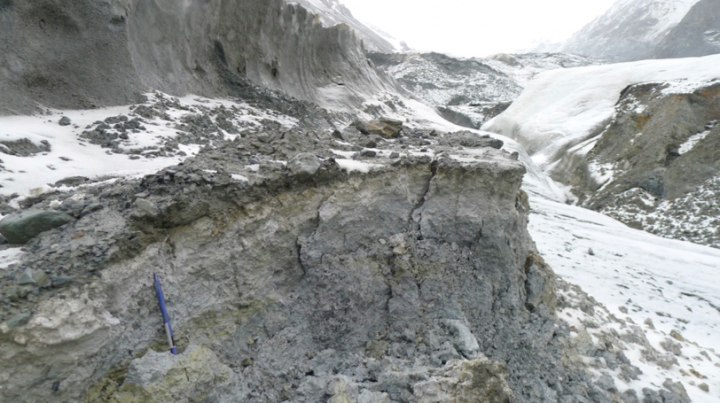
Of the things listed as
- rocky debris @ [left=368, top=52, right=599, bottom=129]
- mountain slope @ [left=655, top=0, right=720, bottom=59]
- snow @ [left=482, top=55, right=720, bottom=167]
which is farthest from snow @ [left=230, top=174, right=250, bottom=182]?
mountain slope @ [left=655, top=0, right=720, bottom=59]

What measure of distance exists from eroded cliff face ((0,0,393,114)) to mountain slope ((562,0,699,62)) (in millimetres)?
71725

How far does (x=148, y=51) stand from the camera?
324 inches

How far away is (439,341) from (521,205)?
7.50 feet

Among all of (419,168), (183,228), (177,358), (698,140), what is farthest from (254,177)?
(698,140)

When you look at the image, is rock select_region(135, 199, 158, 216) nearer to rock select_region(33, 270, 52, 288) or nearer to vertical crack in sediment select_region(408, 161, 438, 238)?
rock select_region(33, 270, 52, 288)

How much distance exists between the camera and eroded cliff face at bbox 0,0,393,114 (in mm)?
5840

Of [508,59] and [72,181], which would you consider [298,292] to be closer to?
[72,181]

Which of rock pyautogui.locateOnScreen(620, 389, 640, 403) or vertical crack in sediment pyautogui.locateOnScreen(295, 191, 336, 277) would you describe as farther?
rock pyautogui.locateOnScreen(620, 389, 640, 403)

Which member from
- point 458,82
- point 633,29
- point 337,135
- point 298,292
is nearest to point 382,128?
point 337,135

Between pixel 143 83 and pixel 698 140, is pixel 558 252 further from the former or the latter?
pixel 698 140

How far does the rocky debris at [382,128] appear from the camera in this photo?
19.3 ft

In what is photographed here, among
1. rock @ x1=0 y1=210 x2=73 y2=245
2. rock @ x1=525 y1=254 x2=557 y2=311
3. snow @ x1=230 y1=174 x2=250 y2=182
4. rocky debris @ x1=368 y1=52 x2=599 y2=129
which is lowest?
rock @ x1=525 y1=254 x2=557 y2=311

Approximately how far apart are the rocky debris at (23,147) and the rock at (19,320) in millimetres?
3044

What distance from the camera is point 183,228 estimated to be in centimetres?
301
